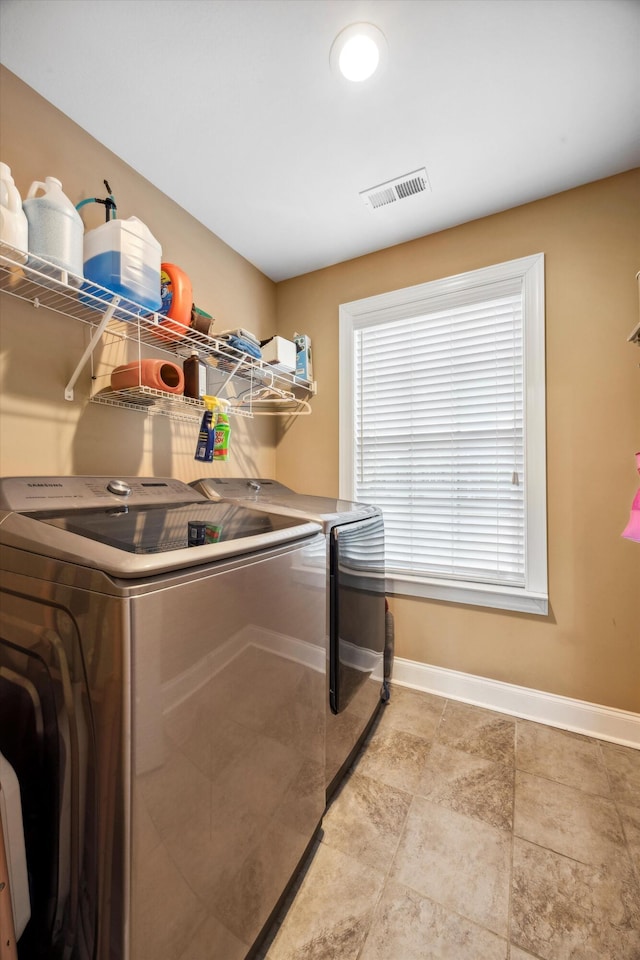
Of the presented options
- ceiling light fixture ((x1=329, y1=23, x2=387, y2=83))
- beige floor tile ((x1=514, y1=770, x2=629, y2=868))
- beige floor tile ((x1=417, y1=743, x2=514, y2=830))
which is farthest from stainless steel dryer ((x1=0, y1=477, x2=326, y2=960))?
ceiling light fixture ((x1=329, y1=23, x2=387, y2=83))

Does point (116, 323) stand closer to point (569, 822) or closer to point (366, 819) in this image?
point (366, 819)

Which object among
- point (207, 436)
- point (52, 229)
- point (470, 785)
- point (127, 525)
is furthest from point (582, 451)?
point (52, 229)

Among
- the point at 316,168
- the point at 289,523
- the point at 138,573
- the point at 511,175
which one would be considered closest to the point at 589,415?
the point at 511,175

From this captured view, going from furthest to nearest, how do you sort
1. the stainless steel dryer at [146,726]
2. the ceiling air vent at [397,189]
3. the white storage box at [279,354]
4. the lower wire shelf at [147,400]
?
1. the white storage box at [279,354]
2. the ceiling air vent at [397,189]
3. the lower wire shelf at [147,400]
4. the stainless steel dryer at [146,726]

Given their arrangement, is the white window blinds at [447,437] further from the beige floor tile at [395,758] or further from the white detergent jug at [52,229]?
the white detergent jug at [52,229]

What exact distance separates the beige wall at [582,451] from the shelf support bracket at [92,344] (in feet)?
5.85

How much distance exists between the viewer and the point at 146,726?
65 centimetres

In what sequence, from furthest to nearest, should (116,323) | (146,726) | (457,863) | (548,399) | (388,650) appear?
1. (388,650)
2. (548,399)
3. (116,323)
4. (457,863)
5. (146,726)

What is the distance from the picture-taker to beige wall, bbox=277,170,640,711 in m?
1.77

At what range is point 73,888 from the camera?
70cm

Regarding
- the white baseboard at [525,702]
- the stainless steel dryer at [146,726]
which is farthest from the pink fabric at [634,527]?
the stainless steel dryer at [146,726]

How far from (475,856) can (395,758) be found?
0.47 m

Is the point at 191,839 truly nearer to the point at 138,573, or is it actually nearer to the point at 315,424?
the point at 138,573

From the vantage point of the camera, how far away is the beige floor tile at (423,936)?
100 cm
